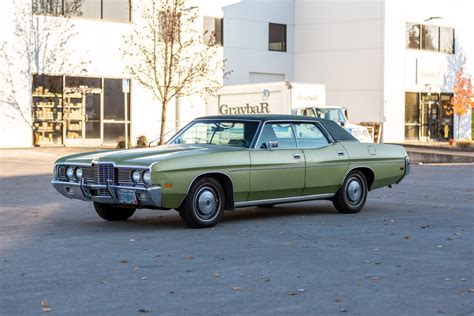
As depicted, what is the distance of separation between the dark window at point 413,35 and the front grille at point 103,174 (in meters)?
36.8

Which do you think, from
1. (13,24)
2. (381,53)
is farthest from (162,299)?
(381,53)

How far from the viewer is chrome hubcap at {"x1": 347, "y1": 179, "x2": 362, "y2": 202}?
13.1 metres

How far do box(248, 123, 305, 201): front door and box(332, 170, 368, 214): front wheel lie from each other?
903mm

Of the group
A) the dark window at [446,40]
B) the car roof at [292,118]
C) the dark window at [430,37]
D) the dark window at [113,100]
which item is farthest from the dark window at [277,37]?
the car roof at [292,118]

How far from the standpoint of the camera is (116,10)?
37.2 meters

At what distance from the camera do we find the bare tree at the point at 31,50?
1331 inches

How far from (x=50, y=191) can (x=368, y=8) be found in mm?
29773

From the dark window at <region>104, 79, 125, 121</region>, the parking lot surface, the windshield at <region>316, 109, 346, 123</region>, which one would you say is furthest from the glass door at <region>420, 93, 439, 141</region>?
the parking lot surface

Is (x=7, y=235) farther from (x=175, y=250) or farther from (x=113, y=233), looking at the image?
(x=175, y=250)

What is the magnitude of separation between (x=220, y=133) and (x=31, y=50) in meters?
23.8

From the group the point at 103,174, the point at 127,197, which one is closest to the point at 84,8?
the point at 103,174

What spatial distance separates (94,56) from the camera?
36.5 metres

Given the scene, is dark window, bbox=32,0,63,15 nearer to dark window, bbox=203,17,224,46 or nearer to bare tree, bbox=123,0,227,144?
bare tree, bbox=123,0,227,144

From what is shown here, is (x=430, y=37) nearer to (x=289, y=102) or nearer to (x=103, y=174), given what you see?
(x=289, y=102)
